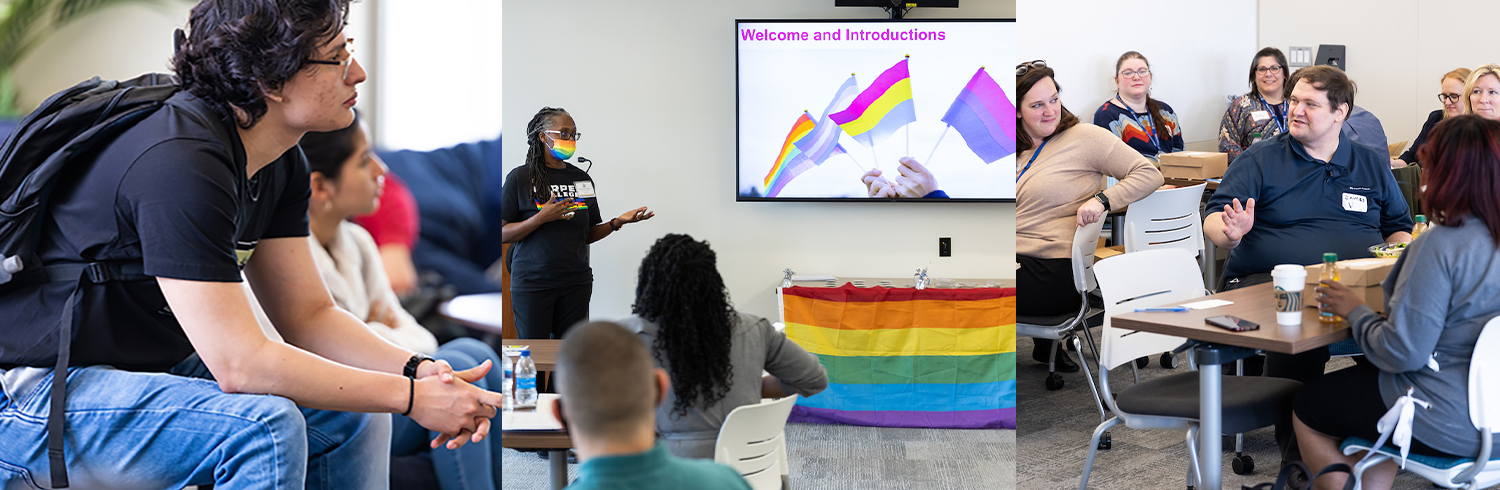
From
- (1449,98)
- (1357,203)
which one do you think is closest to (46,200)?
(1357,203)

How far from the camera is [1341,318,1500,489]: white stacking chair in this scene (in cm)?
219

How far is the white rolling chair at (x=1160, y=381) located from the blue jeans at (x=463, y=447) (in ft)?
5.85

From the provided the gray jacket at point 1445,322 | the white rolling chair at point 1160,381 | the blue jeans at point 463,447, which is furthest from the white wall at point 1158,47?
the blue jeans at point 463,447

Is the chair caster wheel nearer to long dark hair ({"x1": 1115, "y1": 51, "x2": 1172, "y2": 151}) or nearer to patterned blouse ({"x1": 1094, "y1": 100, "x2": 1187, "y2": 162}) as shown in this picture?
patterned blouse ({"x1": 1094, "y1": 100, "x2": 1187, "y2": 162})

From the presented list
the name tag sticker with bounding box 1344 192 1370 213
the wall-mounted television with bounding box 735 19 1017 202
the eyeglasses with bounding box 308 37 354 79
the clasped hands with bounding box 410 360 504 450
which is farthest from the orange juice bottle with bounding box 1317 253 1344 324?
the eyeglasses with bounding box 308 37 354 79

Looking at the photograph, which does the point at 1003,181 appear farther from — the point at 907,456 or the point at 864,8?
the point at 907,456

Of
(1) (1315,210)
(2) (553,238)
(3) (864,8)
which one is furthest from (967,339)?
(1) (1315,210)

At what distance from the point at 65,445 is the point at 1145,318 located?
2362mm

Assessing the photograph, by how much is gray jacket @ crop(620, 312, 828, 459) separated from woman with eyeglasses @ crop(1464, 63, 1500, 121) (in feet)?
A: 14.3

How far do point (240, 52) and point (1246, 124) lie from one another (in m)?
5.85

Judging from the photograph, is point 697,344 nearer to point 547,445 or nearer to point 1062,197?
point 547,445

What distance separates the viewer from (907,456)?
1.59 metres

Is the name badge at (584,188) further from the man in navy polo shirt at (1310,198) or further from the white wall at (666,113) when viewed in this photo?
the man in navy polo shirt at (1310,198)

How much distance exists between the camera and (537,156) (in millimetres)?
1532
